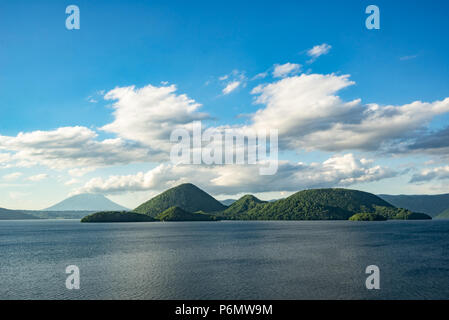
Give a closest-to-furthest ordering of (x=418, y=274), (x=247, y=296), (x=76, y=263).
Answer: (x=247, y=296) < (x=418, y=274) < (x=76, y=263)

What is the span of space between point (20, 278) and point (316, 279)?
237ft

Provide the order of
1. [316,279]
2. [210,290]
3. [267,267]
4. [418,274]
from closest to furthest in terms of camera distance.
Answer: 1. [210,290]
2. [316,279]
3. [418,274]
4. [267,267]

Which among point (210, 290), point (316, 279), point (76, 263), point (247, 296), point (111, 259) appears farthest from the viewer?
point (111, 259)

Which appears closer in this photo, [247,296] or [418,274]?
[247,296]

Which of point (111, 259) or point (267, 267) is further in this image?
point (111, 259)

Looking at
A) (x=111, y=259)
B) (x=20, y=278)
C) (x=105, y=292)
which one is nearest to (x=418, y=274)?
(x=105, y=292)

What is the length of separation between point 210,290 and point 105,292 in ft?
69.6
